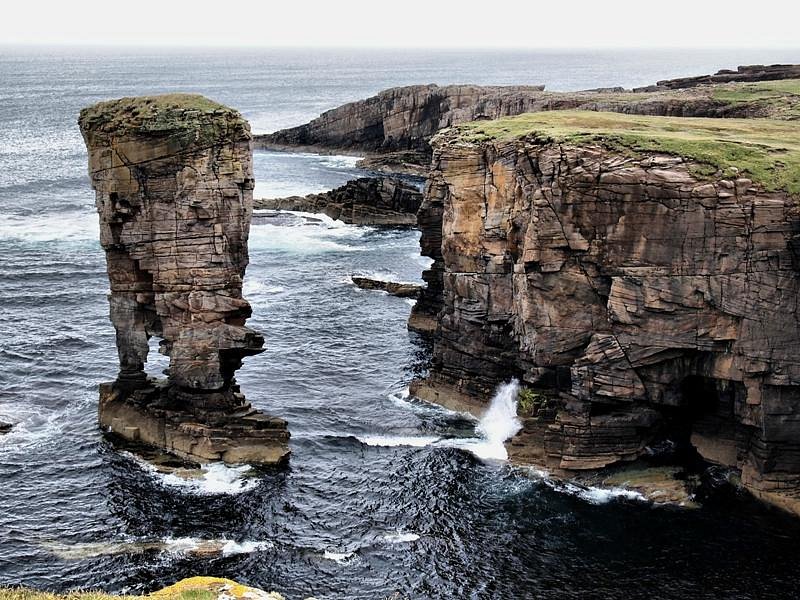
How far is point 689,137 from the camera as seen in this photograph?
203 feet

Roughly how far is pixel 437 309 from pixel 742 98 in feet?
123

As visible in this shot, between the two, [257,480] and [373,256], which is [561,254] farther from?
[373,256]

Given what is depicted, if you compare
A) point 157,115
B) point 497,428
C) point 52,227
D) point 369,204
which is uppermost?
point 157,115

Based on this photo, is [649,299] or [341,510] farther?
[649,299]

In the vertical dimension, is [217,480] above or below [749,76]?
below

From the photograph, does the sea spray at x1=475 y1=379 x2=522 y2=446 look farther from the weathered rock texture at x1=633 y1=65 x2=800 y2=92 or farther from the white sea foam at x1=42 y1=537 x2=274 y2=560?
the weathered rock texture at x1=633 y1=65 x2=800 y2=92

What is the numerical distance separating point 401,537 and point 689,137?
2833 centimetres

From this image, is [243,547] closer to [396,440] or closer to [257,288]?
[396,440]

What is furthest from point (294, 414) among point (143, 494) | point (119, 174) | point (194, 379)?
point (119, 174)

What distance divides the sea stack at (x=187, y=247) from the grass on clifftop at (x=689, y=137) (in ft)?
57.3

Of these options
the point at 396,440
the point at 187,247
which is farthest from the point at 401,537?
the point at 187,247

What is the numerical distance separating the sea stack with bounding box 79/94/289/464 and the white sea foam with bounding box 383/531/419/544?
33.7ft

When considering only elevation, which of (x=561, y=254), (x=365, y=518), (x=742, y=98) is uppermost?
(x=742, y=98)

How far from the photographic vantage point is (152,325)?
63688 mm
